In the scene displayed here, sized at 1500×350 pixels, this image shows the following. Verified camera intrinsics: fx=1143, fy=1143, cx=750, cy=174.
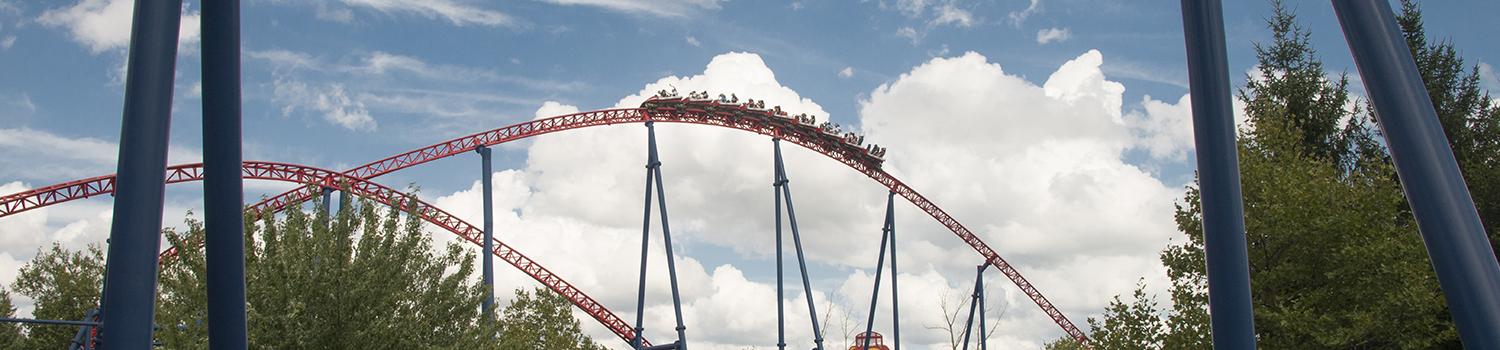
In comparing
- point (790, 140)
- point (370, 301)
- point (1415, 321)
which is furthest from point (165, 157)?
point (790, 140)

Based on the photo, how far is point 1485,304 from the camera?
504 centimetres

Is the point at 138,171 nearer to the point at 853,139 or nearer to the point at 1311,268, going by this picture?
the point at 1311,268

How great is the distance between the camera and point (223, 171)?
5.32 m

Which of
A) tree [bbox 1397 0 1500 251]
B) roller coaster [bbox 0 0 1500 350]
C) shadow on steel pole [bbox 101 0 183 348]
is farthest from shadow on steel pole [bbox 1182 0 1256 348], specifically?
tree [bbox 1397 0 1500 251]

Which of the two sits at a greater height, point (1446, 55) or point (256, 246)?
point (1446, 55)

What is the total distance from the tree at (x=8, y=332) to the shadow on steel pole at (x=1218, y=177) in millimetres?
24008

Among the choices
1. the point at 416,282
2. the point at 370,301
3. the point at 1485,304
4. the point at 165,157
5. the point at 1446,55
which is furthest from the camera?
the point at 1446,55

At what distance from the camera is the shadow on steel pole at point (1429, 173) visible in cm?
507

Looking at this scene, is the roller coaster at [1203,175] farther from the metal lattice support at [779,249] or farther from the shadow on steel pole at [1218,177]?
the metal lattice support at [779,249]

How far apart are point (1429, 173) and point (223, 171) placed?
556 centimetres

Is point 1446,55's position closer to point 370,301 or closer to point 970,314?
point 970,314

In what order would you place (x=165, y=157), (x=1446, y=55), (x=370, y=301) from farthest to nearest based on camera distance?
(x=1446, y=55), (x=370, y=301), (x=165, y=157)

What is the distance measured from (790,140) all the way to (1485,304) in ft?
76.5

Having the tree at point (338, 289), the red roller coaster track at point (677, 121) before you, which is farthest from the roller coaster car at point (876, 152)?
the tree at point (338, 289)
